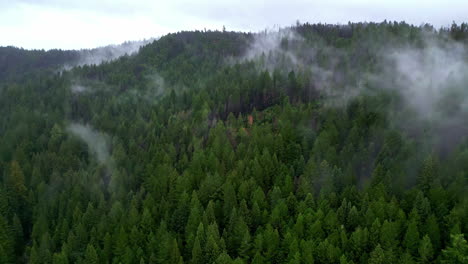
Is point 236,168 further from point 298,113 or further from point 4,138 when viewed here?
point 4,138

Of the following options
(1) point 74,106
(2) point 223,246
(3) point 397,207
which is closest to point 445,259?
(3) point 397,207

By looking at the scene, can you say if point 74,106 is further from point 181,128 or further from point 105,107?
point 181,128

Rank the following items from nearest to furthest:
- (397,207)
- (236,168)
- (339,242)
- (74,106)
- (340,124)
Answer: (339,242)
(397,207)
(236,168)
(340,124)
(74,106)

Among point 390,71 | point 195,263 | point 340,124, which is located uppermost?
point 390,71

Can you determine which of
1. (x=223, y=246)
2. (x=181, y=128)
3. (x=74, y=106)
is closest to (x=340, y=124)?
(x=181, y=128)

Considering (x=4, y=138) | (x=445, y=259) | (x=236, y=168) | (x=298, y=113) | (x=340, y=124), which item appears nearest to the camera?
(x=445, y=259)

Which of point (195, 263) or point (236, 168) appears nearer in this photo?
point (195, 263)

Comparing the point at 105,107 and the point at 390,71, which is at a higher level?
the point at 390,71
